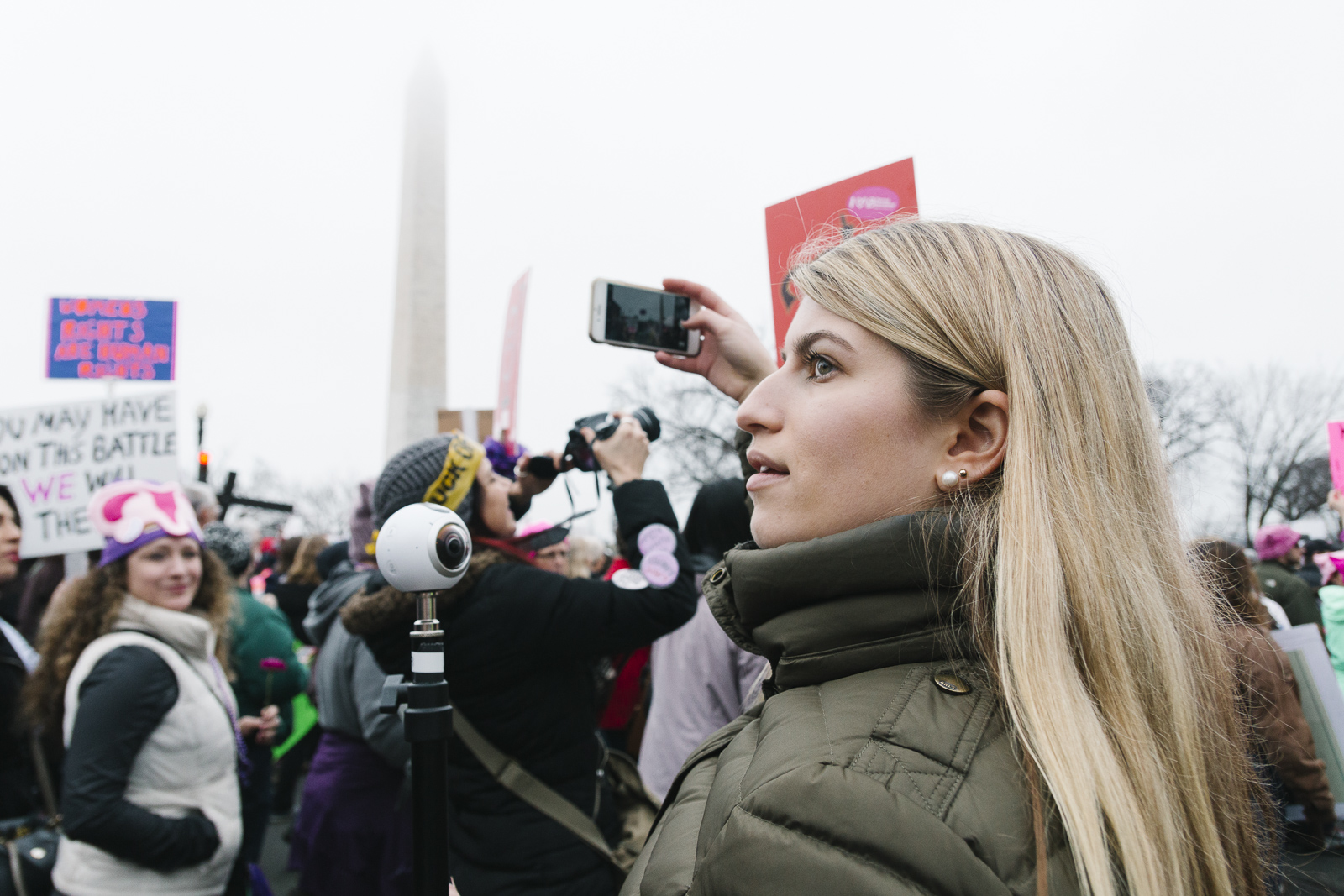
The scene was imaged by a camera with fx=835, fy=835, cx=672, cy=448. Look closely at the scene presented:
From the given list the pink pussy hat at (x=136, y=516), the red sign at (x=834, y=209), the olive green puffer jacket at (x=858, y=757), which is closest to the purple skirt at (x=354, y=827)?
the pink pussy hat at (x=136, y=516)

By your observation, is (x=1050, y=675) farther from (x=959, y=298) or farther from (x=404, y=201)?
(x=404, y=201)

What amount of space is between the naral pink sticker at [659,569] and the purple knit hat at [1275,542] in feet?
21.6

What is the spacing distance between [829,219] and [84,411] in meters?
4.90

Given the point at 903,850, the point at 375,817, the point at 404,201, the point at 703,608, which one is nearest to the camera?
the point at 903,850

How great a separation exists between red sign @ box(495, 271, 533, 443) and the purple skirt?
1.76 m

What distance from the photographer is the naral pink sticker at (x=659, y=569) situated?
8.44 feet

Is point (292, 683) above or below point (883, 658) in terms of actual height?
below

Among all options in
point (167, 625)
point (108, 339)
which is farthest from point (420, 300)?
point (167, 625)

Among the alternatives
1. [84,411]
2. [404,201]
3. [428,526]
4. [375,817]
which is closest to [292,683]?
[375,817]

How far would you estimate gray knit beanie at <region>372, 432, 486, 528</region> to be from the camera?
2631mm

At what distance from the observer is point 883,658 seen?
1042 mm

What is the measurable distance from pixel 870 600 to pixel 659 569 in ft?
5.07

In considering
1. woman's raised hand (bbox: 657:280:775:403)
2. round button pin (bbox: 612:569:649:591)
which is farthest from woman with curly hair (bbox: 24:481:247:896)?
woman's raised hand (bbox: 657:280:775:403)

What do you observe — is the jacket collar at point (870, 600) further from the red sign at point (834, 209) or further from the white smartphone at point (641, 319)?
the white smartphone at point (641, 319)
